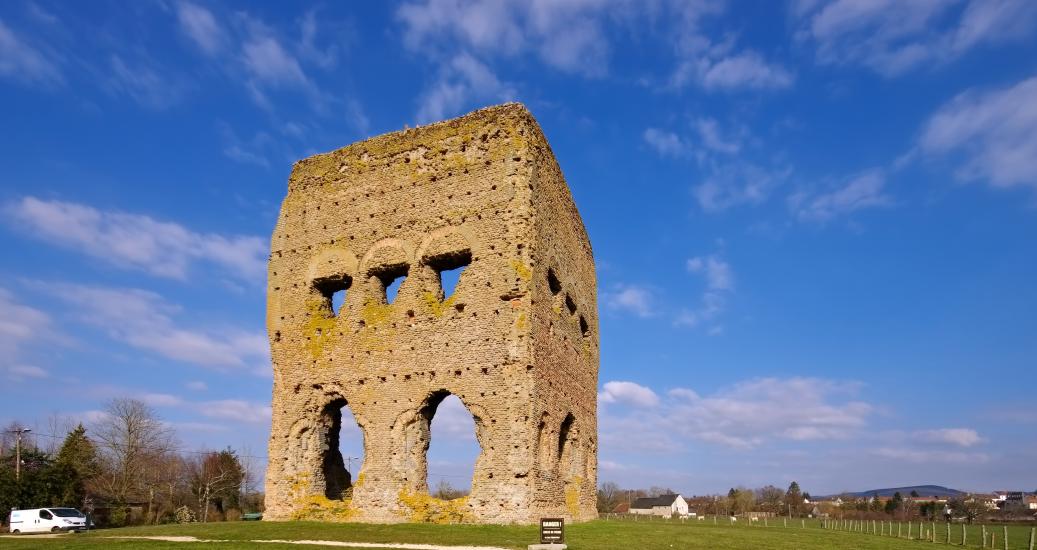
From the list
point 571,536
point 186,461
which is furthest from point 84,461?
point 571,536

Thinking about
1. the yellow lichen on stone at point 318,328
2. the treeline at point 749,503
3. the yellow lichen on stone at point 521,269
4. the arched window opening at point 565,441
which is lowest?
the treeline at point 749,503

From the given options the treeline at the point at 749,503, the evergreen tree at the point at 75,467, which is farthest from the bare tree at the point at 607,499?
the evergreen tree at the point at 75,467

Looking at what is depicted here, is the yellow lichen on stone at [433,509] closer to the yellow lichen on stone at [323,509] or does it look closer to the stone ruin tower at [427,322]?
the stone ruin tower at [427,322]

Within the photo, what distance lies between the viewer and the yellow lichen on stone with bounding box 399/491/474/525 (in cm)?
1490

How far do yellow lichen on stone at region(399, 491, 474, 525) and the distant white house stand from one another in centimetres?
5668

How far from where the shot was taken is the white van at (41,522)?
18.5 metres

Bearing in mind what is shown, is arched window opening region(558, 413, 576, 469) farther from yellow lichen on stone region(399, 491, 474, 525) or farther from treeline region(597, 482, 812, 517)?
treeline region(597, 482, 812, 517)

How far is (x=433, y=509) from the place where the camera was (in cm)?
1528

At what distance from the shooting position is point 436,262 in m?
17.0

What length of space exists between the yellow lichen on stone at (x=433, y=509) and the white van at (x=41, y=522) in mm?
10064

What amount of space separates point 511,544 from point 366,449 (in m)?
6.00

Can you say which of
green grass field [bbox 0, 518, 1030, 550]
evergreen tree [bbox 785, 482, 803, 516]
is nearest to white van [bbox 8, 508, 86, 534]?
green grass field [bbox 0, 518, 1030, 550]

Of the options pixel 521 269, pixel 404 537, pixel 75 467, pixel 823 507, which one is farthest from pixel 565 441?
pixel 823 507

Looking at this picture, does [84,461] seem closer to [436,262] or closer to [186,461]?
[186,461]
